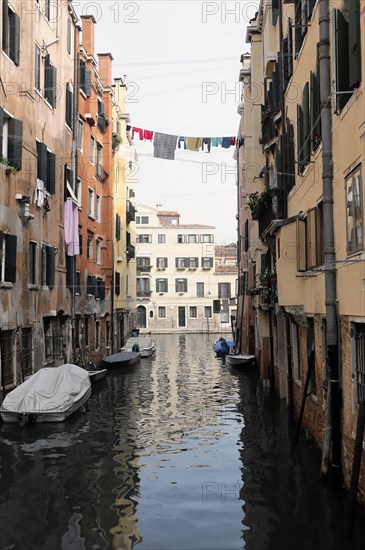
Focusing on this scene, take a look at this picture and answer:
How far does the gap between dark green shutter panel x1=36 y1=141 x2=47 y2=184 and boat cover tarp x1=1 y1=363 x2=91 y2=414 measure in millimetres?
6394

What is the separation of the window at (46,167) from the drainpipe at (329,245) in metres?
11.9

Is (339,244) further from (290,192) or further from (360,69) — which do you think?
(290,192)

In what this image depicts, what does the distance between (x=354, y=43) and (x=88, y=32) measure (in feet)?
84.1

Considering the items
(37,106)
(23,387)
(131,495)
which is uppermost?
(37,106)

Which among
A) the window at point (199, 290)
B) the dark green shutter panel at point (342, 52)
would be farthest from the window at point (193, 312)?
the dark green shutter panel at point (342, 52)

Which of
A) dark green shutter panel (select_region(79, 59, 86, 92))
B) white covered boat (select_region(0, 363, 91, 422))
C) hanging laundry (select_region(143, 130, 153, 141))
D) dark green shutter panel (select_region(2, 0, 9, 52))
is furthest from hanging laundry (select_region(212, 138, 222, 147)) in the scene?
white covered boat (select_region(0, 363, 91, 422))

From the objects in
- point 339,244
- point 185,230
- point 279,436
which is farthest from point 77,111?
point 185,230

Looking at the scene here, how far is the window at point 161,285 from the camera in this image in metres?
65.5

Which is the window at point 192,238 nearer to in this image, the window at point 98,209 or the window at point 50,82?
the window at point 98,209

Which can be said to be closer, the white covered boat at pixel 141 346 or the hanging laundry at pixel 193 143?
the hanging laundry at pixel 193 143

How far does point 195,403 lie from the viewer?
19562 millimetres

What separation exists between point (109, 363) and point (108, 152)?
11.8 metres

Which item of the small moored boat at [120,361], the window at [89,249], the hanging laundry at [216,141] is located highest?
the hanging laundry at [216,141]

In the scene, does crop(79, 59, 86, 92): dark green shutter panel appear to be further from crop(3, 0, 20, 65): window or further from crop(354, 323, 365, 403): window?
crop(354, 323, 365, 403): window
